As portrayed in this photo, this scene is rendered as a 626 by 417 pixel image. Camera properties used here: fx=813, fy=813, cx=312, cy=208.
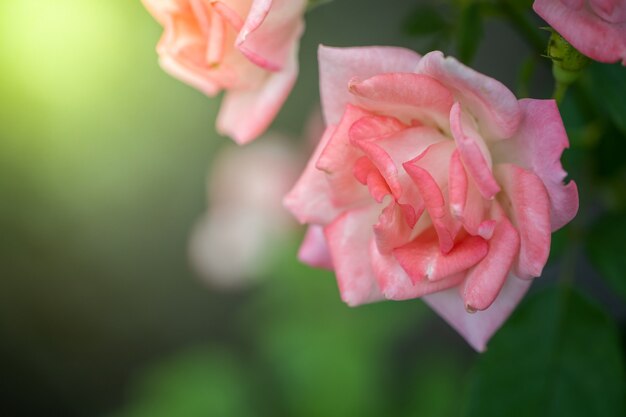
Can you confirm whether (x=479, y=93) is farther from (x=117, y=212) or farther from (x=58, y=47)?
(x=117, y=212)

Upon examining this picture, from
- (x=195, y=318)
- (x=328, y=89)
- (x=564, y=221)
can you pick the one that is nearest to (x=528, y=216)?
(x=564, y=221)

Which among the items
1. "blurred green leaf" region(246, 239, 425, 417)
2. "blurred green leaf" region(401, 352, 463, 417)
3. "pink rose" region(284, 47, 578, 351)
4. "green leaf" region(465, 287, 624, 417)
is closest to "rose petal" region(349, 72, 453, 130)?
"pink rose" region(284, 47, 578, 351)

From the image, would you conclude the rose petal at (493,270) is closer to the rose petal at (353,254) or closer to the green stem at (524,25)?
the rose petal at (353,254)

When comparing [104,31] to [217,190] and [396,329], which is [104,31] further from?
[396,329]

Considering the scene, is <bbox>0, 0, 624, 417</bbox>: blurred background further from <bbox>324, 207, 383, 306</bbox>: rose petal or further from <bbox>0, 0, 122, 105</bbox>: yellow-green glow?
<bbox>324, 207, 383, 306</bbox>: rose petal

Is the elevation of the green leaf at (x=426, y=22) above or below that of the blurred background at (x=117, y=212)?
above

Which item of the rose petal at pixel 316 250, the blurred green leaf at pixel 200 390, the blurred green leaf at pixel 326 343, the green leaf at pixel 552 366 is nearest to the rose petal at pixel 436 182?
the rose petal at pixel 316 250
